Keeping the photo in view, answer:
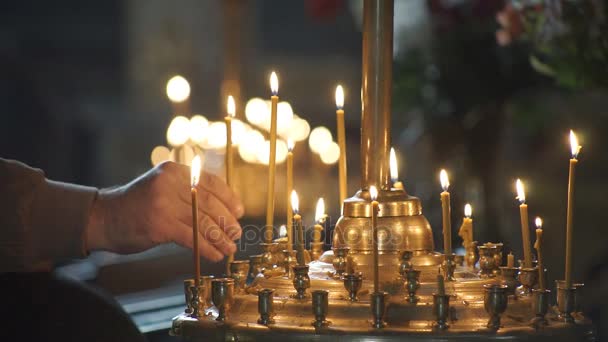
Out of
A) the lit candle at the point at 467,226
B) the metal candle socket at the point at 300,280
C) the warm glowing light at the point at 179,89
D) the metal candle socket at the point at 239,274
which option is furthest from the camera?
the warm glowing light at the point at 179,89

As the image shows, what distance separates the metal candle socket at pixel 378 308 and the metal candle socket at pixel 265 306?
15cm

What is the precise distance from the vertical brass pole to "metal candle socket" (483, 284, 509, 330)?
1.13 ft

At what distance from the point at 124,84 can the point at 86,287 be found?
11.8 metres

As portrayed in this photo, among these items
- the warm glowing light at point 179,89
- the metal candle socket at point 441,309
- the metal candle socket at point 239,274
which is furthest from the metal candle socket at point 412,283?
the warm glowing light at point 179,89

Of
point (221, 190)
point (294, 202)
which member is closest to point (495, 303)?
point (294, 202)

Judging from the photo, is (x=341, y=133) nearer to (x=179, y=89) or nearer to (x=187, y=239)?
(x=187, y=239)

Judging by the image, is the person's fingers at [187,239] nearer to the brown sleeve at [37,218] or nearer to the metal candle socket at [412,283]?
the brown sleeve at [37,218]

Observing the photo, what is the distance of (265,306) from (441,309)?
9.8 inches

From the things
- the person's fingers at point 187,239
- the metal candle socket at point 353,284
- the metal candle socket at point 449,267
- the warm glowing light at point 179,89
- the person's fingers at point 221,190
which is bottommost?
the metal candle socket at point 353,284

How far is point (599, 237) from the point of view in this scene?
4969 millimetres

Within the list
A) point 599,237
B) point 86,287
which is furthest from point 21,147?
point 86,287

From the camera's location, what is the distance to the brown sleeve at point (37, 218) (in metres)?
1.62

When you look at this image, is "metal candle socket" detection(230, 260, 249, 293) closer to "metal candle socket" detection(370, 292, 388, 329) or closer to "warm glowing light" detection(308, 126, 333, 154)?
"metal candle socket" detection(370, 292, 388, 329)

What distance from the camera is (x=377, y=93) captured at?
159 cm
